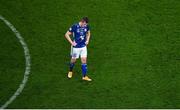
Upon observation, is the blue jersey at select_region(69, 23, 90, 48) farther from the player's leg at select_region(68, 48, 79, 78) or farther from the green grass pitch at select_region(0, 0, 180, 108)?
the green grass pitch at select_region(0, 0, 180, 108)

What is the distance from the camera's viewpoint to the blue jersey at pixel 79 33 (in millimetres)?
15247

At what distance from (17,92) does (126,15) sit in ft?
19.0

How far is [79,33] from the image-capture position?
15.3 meters

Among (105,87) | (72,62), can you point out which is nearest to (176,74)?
(105,87)

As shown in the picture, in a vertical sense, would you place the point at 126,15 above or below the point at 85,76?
above

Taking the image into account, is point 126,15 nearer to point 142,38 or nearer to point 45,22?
point 142,38

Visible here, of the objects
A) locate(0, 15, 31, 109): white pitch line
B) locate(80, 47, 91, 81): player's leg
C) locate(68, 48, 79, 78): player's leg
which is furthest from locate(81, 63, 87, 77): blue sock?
locate(0, 15, 31, 109): white pitch line

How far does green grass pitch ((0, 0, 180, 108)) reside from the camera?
15.2 m

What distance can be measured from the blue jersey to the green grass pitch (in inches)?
55.6

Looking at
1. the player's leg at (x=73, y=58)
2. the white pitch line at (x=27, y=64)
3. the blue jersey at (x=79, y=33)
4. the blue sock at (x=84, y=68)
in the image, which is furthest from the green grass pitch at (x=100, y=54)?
the blue jersey at (x=79, y=33)

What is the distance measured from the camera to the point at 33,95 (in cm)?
1524

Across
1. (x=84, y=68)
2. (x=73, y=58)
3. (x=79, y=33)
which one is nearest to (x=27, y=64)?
(x=73, y=58)

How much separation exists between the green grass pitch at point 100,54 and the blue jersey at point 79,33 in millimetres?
1412

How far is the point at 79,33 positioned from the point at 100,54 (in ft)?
6.66
